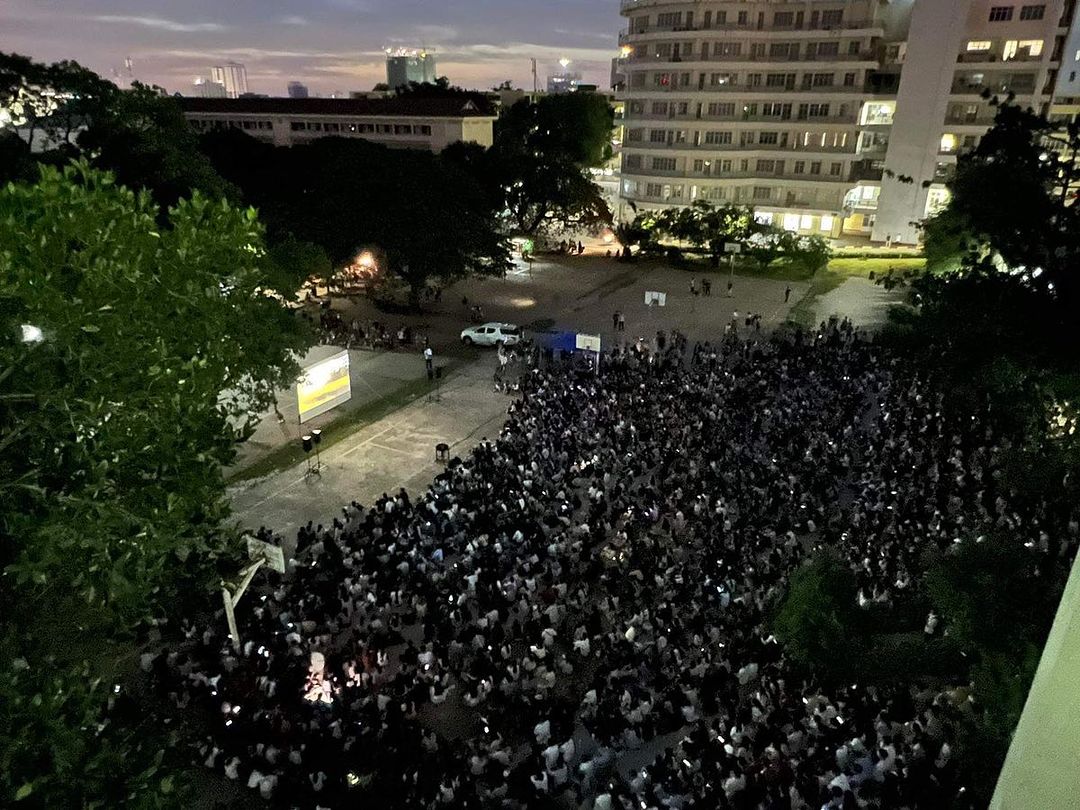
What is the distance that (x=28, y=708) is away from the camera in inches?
228

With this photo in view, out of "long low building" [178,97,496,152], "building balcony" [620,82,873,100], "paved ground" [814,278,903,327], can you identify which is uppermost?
"building balcony" [620,82,873,100]

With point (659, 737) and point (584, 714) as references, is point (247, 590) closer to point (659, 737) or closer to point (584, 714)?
point (584, 714)

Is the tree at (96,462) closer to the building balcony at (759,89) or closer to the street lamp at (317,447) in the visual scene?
the street lamp at (317,447)

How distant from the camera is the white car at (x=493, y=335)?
86.2 ft

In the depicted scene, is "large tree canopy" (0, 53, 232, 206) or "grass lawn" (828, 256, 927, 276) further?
"grass lawn" (828, 256, 927, 276)

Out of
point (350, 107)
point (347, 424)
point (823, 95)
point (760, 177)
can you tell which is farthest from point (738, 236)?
point (350, 107)

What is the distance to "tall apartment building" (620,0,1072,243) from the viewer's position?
40.6 m

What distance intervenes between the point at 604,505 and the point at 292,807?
7.27 metres

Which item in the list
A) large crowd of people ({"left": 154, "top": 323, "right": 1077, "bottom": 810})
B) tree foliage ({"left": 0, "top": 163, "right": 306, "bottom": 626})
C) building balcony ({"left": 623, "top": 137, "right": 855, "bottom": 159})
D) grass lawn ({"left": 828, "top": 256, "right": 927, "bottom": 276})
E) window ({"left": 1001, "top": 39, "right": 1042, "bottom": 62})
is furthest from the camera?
building balcony ({"left": 623, "top": 137, "right": 855, "bottom": 159})

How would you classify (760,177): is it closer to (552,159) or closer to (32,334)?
(552,159)

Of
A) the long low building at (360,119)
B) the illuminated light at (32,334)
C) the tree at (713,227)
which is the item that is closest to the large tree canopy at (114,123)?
the illuminated light at (32,334)

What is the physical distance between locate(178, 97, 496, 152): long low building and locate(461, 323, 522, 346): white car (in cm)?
2258

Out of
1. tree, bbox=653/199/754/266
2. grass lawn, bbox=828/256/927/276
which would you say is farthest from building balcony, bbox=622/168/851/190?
tree, bbox=653/199/754/266

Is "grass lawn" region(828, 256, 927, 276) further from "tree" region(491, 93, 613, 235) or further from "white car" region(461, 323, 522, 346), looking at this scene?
"white car" region(461, 323, 522, 346)
